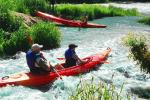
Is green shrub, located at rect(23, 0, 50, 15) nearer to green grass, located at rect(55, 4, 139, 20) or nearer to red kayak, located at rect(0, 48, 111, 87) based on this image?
green grass, located at rect(55, 4, 139, 20)

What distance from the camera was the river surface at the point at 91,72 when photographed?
11805 mm

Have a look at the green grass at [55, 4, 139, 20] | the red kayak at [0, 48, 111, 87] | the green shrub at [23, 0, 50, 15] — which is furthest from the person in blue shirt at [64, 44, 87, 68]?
the green grass at [55, 4, 139, 20]

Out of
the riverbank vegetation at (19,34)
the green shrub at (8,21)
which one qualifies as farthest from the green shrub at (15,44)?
the green shrub at (8,21)

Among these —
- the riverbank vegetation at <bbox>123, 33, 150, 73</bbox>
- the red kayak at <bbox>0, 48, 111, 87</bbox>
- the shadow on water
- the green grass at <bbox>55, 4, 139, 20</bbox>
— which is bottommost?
the green grass at <bbox>55, 4, 139, 20</bbox>

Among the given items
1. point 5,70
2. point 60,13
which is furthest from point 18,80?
point 60,13

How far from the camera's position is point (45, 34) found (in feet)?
64.3

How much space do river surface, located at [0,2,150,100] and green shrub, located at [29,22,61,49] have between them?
0.51 metres

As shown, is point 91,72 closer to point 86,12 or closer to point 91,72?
point 91,72

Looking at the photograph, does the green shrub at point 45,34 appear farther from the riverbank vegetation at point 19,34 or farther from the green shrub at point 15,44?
the green shrub at point 15,44

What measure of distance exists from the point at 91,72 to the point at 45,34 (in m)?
5.01

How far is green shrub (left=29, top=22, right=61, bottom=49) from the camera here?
19547mm

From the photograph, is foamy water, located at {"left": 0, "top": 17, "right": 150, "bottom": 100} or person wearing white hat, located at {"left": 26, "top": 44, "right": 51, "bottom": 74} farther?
person wearing white hat, located at {"left": 26, "top": 44, "right": 51, "bottom": 74}

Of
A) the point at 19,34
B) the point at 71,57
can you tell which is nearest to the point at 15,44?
the point at 19,34

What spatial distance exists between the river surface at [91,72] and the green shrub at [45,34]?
51 centimetres
